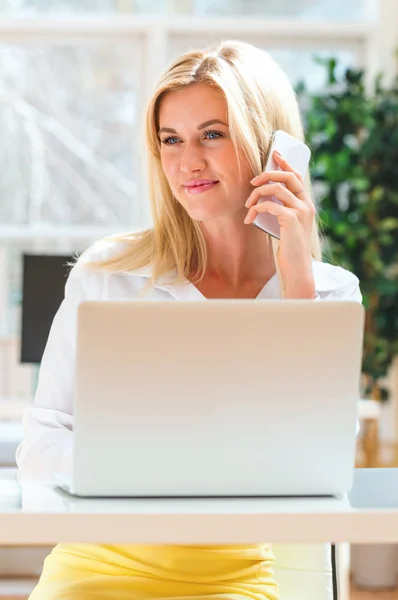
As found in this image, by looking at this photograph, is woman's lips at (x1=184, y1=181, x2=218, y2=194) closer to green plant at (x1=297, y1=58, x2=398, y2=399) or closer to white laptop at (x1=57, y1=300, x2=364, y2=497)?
white laptop at (x1=57, y1=300, x2=364, y2=497)

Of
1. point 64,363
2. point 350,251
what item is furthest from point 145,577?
point 350,251

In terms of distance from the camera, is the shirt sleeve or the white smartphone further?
the white smartphone

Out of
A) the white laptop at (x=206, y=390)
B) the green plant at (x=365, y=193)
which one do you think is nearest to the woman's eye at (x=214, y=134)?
the white laptop at (x=206, y=390)

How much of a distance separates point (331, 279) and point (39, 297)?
1.70m

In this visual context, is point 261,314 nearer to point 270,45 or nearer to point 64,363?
point 64,363

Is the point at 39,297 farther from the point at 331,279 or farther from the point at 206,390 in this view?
the point at 206,390

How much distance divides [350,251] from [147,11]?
1.67m

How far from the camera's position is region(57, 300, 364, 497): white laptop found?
106 cm

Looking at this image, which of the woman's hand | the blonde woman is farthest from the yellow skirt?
the woman's hand

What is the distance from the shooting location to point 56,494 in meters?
1.13

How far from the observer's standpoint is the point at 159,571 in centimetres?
155

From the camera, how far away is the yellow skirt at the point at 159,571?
1.52 meters

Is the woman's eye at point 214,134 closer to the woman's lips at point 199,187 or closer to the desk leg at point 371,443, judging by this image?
the woman's lips at point 199,187

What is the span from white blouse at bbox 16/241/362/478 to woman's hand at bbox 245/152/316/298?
0.13m
